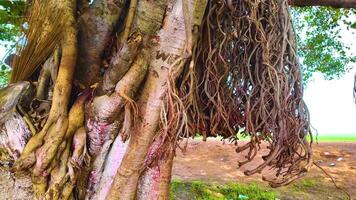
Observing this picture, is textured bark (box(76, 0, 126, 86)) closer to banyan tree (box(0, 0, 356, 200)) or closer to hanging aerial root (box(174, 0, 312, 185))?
banyan tree (box(0, 0, 356, 200))

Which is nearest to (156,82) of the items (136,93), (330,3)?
(136,93)

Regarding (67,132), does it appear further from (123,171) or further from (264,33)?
(264,33)

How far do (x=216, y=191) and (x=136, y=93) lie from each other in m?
2.55

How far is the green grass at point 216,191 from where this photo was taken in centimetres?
373

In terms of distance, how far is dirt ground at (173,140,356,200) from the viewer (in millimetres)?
4289

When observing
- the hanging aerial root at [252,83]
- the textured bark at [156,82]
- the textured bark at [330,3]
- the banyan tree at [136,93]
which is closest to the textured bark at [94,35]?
the banyan tree at [136,93]

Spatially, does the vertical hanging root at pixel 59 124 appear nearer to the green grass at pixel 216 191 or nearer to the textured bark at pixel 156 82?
the textured bark at pixel 156 82

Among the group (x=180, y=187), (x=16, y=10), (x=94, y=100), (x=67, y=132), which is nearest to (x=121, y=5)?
(x=94, y=100)

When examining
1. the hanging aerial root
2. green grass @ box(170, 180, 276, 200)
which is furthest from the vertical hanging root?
green grass @ box(170, 180, 276, 200)

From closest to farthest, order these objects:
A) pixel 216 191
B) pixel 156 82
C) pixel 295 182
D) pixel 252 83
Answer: pixel 156 82, pixel 252 83, pixel 216 191, pixel 295 182

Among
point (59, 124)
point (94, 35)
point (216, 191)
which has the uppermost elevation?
point (94, 35)

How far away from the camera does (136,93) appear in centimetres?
160

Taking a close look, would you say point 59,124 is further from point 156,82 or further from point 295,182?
point 295,182

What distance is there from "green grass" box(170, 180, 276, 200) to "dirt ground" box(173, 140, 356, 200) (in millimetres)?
232
